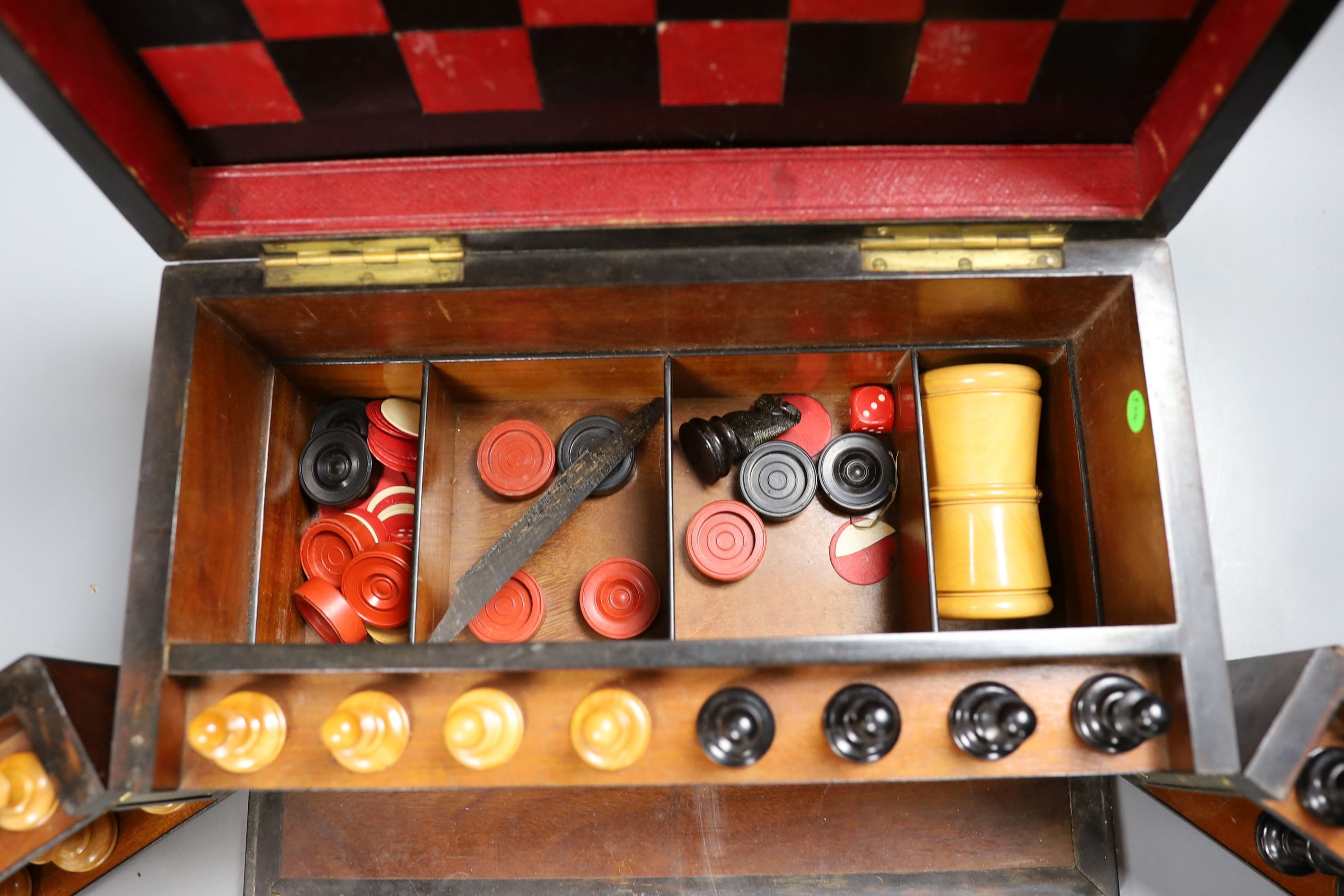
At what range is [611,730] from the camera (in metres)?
1.25

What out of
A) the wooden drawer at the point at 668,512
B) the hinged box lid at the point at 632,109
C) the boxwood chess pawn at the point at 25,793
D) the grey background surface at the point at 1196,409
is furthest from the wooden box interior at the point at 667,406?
the grey background surface at the point at 1196,409

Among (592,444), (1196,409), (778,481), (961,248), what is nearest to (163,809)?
(592,444)

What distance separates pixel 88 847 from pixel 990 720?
1603 millimetres

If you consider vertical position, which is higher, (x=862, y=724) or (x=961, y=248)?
(x=961, y=248)

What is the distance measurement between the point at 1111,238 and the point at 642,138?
813 mm

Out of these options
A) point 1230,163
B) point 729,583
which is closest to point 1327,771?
point 729,583

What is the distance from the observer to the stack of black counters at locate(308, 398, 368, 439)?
1817mm

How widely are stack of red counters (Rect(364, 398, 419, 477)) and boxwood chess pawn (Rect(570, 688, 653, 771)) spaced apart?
76 cm

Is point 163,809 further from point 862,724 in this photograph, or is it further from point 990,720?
point 990,720

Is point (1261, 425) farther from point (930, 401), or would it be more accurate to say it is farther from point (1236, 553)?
point (930, 401)

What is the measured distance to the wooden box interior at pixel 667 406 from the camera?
1.42m

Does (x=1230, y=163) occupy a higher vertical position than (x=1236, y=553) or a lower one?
higher

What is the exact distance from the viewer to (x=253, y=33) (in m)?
1.23

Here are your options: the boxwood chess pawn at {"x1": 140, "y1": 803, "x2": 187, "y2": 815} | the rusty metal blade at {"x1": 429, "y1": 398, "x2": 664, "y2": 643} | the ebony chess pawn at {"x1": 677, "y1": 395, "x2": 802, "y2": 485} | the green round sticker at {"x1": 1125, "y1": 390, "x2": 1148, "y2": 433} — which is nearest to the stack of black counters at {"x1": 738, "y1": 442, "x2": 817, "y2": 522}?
the ebony chess pawn at {"x1": 677, "y1": 395, "x2": 802, "y2": 485}
